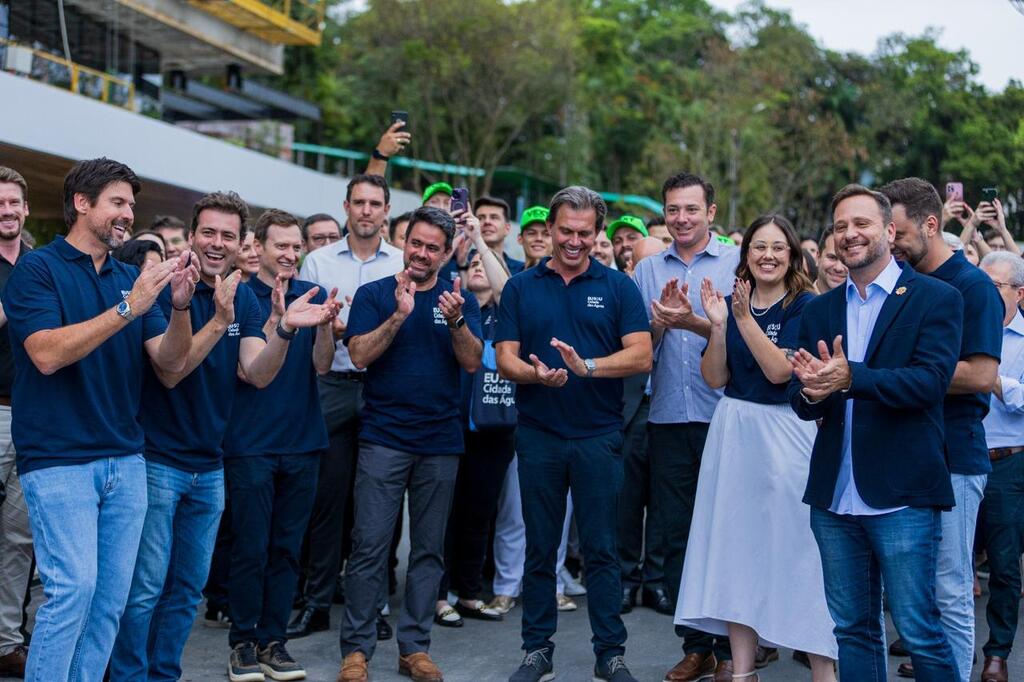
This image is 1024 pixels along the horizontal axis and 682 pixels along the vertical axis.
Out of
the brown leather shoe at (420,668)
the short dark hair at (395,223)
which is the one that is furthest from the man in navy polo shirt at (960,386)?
the short dark hair at (395,223)

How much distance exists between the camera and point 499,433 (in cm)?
725

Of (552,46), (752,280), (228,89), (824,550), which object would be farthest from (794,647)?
(552,46)

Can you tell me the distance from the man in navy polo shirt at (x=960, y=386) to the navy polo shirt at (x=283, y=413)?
3.06 m

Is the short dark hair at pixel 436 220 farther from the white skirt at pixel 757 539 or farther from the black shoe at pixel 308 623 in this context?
the black shoe at pixel 308 623

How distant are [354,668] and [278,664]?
0.43 meters

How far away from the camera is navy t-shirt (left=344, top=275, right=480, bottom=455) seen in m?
5.95

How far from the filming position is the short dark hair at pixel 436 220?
235 inches

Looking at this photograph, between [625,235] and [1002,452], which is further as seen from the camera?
[625,235]

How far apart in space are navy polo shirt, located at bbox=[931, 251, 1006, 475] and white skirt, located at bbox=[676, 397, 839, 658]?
770 mm

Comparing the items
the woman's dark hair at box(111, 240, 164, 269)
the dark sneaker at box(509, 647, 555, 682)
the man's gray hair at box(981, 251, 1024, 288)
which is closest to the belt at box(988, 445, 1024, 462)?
the man's gray hair at box(981, 251, 1024, 288)

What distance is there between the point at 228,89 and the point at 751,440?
1009 inches

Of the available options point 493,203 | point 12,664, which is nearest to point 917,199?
point 493,203

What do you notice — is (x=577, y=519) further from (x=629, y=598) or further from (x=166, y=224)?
(x=166, y=224)

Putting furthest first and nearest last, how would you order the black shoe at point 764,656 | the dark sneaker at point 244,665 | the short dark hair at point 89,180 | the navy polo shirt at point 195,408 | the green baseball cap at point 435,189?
the green baseball cap at point 435,189 → the black shoe at point 764,656 → the dark sneaker at point 244,665 → the navy polo shirt at point 195,408 → the short dark hair at point 89,180
